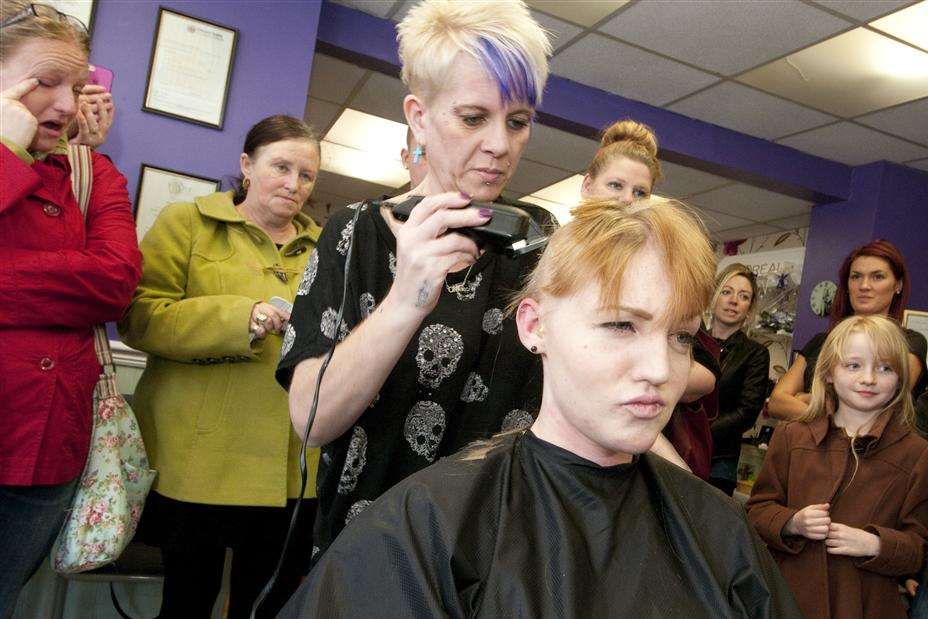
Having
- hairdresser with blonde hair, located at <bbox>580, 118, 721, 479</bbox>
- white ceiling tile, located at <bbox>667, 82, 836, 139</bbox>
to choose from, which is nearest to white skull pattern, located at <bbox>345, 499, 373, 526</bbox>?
hairdresser with blonde hair, located at <bbox>580, 118, 721, 479</bbox>

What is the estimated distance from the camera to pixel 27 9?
4.28 feet

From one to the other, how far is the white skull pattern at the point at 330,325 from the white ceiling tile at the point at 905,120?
421 centimetres

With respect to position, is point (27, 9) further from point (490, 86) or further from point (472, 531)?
point (472, 531)

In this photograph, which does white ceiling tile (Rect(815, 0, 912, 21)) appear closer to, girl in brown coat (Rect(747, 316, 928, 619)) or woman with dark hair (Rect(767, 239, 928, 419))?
woman with dark hair (Rect(767, 239, 928, 419))

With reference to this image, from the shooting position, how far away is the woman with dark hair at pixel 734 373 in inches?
109

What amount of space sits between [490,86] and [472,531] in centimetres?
62

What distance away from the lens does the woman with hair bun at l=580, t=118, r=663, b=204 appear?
1839mm

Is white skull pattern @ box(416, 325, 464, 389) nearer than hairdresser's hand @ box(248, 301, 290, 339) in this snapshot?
Yes

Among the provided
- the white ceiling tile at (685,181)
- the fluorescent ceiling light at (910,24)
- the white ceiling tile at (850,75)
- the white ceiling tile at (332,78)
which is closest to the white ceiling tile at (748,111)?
the white ceiling tile at (850,75)

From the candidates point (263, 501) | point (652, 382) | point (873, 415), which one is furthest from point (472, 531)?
point (873, 415)

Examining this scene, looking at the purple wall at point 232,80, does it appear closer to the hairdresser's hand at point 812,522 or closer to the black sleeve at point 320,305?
the black sleeve at point 320,305

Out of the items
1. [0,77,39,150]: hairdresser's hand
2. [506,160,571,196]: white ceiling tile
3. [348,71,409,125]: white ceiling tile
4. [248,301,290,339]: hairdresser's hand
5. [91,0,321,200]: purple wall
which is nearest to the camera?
[0,77,39,150]: hairdresser's hand

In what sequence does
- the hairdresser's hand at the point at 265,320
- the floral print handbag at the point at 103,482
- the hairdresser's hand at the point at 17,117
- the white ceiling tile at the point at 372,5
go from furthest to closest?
the white ceiling tile at the point at 372,5, the hairdresser's hand at the point at 265,320, the floral print handbag at the point at 103,482, the hairdresser's hand at the point at 17,117

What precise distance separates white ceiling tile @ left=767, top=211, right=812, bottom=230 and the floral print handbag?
576 cm
